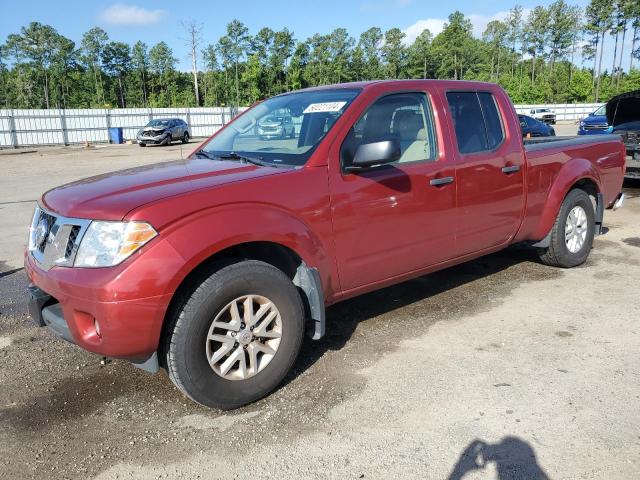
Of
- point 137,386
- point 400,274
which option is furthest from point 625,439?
point 137,386

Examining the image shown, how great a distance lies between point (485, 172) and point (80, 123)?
3514 centimetres

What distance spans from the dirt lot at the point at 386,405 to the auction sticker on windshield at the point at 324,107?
Answer: 1.67m

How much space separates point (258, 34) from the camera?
309 ft

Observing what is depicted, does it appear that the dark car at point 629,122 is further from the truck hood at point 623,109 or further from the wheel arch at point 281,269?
the wheel arch at point 281,269

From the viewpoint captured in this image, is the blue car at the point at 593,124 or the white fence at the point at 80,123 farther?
the white fence at the point at 80,123

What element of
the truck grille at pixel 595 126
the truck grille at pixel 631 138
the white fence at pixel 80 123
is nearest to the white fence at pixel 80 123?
the white fence at pixel 80 123

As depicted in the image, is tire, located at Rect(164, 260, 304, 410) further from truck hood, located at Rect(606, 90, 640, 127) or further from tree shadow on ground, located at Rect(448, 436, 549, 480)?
truck hood, located at Rect(606, 90, 640, 127)

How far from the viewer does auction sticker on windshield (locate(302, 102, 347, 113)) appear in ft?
12.0

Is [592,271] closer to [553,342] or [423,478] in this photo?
[553,342]

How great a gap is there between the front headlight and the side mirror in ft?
4.32

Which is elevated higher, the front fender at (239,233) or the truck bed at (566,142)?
the truck bed at (566,142)

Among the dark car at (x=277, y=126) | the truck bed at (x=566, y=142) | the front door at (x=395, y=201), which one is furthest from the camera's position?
the truck bed at (x=566, y=142)

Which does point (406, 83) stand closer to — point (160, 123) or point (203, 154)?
point (203, 154)

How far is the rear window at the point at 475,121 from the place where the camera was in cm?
424
